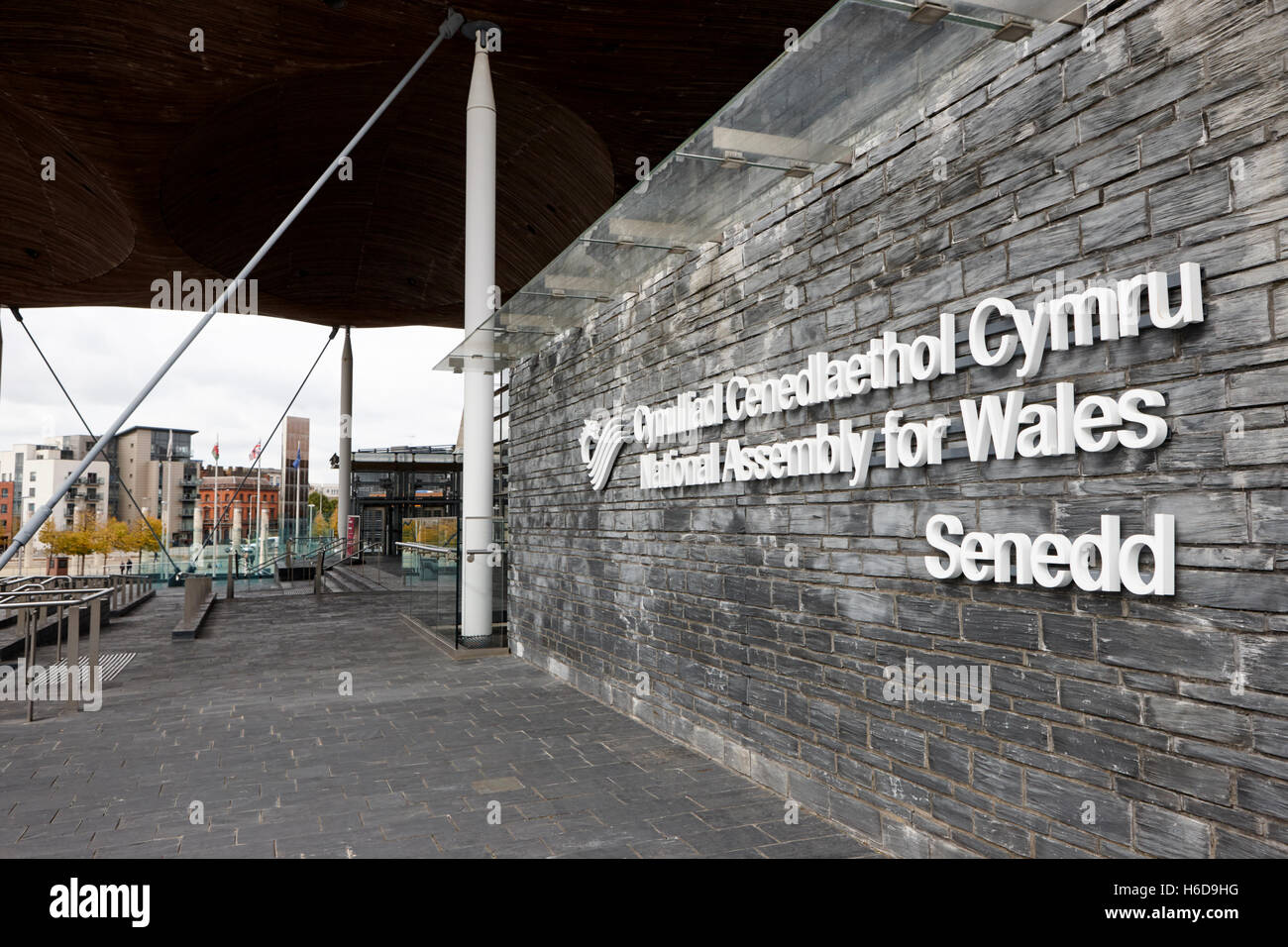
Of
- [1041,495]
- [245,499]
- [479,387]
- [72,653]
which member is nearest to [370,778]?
[72,653]

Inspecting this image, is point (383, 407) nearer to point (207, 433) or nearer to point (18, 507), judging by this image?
point (207, 433)

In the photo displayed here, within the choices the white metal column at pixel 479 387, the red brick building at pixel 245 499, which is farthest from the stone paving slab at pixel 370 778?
the red brick building at pixel 245 499

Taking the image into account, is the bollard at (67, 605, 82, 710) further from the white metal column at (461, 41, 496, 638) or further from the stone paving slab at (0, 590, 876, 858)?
the white metal column at (461, 41, 496, 638)

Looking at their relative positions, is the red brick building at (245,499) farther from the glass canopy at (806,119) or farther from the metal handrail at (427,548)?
the glass canopy at (806,119)

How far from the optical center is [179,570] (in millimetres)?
21344

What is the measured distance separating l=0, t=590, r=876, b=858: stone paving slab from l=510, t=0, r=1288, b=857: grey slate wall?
0.62 metres

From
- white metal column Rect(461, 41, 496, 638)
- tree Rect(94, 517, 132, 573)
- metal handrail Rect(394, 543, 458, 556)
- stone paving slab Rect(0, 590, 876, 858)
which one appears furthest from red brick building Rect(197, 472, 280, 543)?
stone paving slab Rect(0, 590, 876, 858)

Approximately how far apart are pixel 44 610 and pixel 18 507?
11731 centimetres

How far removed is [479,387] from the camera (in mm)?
10125

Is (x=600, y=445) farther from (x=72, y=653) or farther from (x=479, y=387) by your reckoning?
(x=72, y=653)

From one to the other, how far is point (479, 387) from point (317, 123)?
6519mm

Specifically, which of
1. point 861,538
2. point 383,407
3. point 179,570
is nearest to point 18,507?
point 383,407

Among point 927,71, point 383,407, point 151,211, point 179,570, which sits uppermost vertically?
point 383,407

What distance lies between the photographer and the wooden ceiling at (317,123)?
9.98 m
